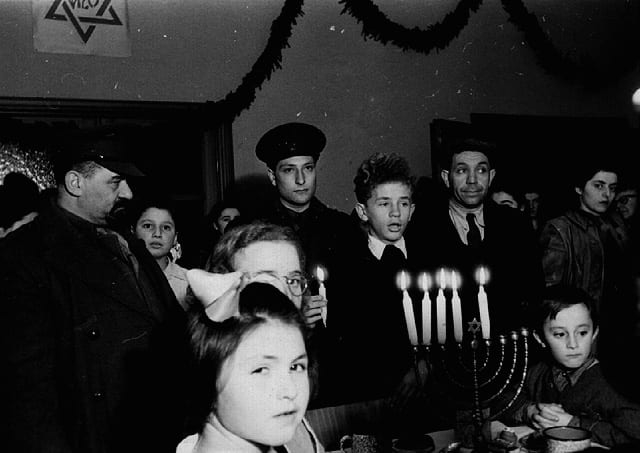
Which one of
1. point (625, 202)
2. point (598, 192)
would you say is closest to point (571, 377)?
point (598, 192)

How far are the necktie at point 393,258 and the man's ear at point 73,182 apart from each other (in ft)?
4.05

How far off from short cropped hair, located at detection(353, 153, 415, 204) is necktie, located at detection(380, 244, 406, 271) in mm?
241

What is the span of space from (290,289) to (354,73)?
3.71m

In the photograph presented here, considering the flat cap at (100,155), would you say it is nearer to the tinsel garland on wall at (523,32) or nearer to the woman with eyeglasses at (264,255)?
the woman with eyeglasses at (264,255)

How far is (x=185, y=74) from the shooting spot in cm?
470

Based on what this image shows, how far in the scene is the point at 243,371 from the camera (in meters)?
1.25

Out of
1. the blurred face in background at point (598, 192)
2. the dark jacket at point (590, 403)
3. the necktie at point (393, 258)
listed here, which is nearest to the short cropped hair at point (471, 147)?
the necktie at point (393, 258)

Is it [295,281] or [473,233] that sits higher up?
[473,233]

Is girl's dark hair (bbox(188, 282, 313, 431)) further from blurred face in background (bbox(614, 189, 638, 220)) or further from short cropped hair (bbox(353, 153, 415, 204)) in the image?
blurred face in background (bbox(614, 189, 638, 220))

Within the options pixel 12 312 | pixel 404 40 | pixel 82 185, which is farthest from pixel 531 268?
pixel 404 40

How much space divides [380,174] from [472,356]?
2.76ft

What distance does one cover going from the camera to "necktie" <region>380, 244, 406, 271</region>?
9.41 ft

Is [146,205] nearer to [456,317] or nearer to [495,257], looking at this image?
[495,257]

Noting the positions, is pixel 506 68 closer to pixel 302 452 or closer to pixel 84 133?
pixel 84 133
